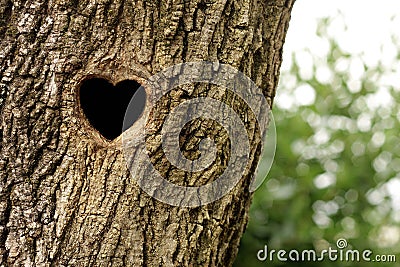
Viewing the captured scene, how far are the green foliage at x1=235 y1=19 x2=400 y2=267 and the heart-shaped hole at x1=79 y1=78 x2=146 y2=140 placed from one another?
4.28ft

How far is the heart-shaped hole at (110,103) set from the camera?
1.69 m

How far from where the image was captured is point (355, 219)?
3.10 metres

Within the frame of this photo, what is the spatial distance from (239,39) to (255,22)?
0.33ft

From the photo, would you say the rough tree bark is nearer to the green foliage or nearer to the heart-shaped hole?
the heart-shaped hole

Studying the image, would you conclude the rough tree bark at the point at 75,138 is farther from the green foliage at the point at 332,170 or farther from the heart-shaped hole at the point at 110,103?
the green foliage at the point at 332,170

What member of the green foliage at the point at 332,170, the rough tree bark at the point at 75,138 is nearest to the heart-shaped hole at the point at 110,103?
the rough tree bark at the point at 75,138

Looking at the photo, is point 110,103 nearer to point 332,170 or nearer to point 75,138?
point 75,138

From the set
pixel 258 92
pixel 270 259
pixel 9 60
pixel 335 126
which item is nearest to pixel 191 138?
pixel 258 92

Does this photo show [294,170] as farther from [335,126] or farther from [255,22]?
[255,22]

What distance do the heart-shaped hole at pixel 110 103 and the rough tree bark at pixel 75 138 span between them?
55 mm

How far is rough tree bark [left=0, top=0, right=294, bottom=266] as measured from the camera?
5.30ft

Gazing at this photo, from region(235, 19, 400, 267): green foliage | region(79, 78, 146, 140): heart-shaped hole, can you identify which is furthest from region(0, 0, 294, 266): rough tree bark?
region(235, 19, 400, 267): green foliage

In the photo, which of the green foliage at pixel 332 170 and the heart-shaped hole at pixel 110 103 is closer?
the heart-shaped hole at pixel 110 103

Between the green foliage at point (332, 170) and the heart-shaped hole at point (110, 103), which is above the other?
the green foliage at point (332, 170)
